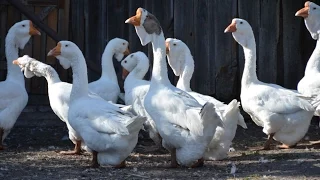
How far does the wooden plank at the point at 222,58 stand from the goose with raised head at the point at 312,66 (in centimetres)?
200

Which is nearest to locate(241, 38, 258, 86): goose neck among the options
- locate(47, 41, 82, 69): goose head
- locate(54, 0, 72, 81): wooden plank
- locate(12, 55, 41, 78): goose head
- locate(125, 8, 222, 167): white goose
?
locate(125, 8, 222, 167): white goose

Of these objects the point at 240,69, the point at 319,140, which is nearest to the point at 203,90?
the point at 240,69

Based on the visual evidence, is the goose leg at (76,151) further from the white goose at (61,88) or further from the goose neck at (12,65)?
the goose neck at (12,65)

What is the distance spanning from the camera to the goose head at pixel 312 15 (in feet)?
43.1

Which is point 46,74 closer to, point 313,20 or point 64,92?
point 64,92

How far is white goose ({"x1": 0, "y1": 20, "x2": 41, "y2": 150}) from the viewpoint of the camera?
12148mm

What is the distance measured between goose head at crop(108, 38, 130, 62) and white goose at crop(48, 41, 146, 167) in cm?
253

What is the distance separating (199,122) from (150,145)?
9.62 ft

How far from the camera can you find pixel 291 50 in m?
15.1

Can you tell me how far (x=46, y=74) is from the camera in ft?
39.4

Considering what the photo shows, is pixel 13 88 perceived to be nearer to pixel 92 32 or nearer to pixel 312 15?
pixel 92 32

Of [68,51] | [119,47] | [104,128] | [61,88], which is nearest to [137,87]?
[61,88]

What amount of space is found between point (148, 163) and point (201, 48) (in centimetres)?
440

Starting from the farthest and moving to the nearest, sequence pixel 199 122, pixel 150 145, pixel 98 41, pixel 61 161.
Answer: pixel 98 41, pixel 150 145, pixel 61 161, pixel 199 122
